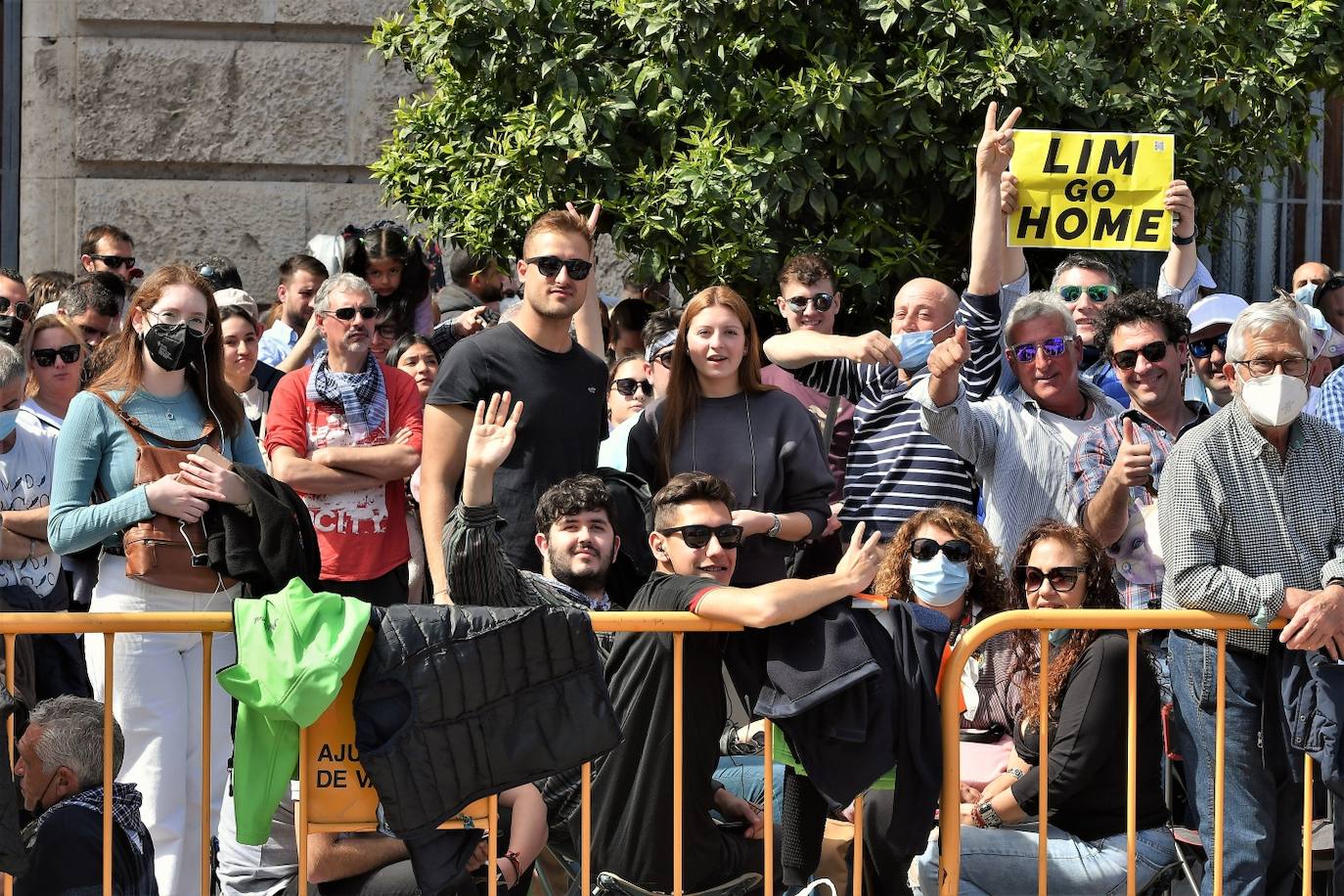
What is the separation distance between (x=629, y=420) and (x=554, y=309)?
1.01 metres

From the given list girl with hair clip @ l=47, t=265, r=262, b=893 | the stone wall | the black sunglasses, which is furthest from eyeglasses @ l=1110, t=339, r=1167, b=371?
the stone wall

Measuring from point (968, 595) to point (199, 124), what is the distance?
530 cm

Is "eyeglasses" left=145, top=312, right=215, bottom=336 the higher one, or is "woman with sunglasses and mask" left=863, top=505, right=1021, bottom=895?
"eyeglasses" left=145, top=312, right=215, bottom=336

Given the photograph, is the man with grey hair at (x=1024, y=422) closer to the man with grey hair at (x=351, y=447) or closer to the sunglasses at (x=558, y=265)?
the sunglasses at (x=558, y=265)

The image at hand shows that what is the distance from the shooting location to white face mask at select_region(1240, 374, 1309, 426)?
548 cm

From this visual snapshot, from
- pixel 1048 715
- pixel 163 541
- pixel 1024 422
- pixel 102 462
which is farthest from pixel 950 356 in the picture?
pixel 102 462

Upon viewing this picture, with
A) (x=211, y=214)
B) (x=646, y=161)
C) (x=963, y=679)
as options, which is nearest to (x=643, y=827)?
(x=963, y=679)

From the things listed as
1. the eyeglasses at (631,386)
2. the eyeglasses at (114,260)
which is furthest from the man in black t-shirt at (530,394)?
the eyeglasses at (114,260)

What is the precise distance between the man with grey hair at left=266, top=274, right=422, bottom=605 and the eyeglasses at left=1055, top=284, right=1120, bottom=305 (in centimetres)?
258

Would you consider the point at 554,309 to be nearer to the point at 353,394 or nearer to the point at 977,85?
the point at 353,394

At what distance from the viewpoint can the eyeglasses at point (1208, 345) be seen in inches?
296

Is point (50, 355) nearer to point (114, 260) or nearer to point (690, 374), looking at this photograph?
point (114, 260)

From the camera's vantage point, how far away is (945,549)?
6004 mm

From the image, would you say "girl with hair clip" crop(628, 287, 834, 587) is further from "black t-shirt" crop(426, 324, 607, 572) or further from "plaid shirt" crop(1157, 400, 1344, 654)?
"plaid shirt" crop(1157, 400, 1344, 654)
